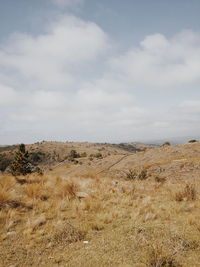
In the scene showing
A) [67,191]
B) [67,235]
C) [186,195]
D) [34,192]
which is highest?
[34,192]

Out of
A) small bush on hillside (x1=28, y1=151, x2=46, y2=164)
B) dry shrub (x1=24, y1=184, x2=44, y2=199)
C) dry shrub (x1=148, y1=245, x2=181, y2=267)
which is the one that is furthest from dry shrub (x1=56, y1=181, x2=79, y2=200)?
small bush on hillside (x1=28, y1=151, x2=46, y2=164)

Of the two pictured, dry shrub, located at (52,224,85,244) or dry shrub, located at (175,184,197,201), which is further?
dry shrub, located at (175,184,197,201)

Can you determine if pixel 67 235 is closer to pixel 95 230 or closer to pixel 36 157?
pixel 95 230

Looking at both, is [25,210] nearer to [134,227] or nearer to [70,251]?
[70,251]

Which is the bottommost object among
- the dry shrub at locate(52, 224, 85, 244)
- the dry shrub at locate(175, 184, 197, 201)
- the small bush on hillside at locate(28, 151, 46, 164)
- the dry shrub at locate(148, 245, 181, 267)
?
the small bush on hillside at locate(28, 151, 46, 164)

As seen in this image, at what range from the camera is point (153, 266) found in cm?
346

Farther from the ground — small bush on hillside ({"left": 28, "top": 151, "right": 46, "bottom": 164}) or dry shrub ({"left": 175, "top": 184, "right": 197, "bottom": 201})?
dry shrub ({"left": 175, "top": 184, "right": 197, "bottom": 201})

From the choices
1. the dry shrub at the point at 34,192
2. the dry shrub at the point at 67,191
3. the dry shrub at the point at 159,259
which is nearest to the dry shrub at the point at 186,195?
the dry shrub at the point at 67,191

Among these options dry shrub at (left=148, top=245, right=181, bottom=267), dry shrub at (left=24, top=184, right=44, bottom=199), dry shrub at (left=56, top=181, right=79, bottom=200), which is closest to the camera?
dry shrub at (left=148, top=245, right=181, bottom=267)

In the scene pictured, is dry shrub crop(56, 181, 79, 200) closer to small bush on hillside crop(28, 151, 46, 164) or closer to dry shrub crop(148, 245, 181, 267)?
dry shrub crop(148, 245, 181, 267)

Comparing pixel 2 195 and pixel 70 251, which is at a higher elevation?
pixel 2 195

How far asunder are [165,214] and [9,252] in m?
4.67

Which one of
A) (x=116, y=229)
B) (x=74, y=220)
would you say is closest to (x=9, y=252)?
(x=74, y=220)

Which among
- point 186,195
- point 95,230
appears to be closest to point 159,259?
point 95,230
